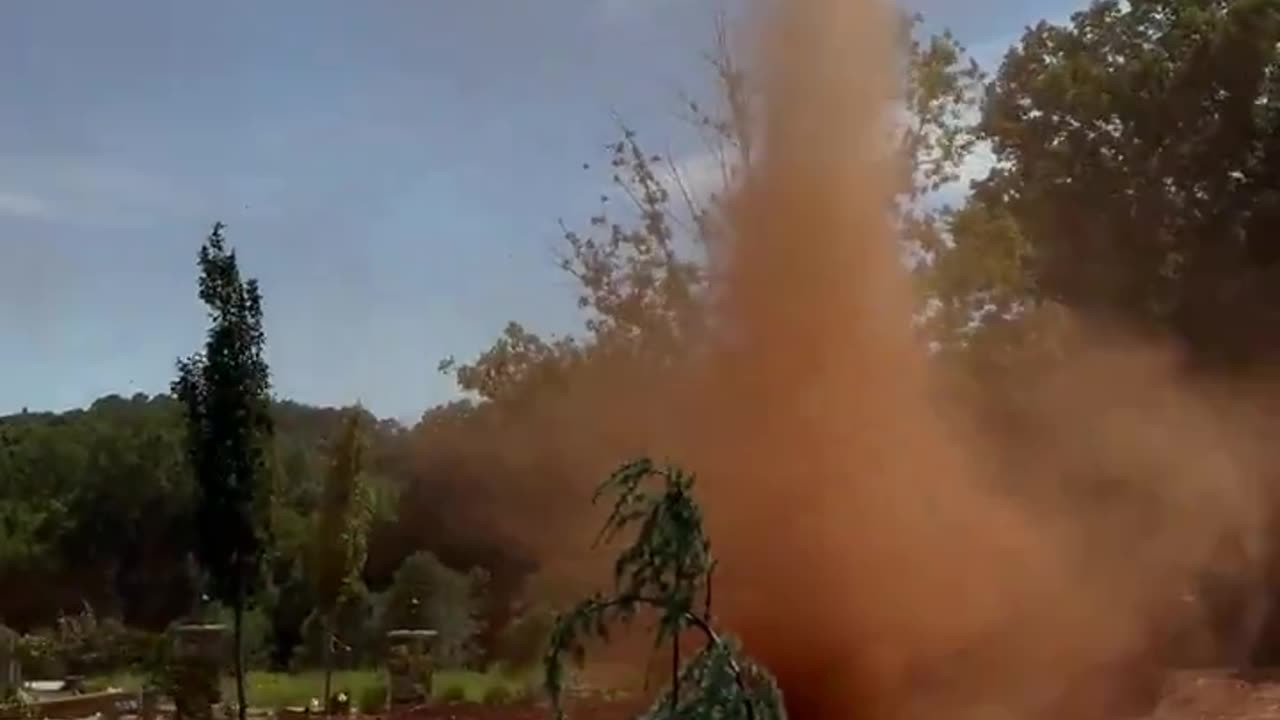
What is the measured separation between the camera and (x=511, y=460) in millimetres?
22844

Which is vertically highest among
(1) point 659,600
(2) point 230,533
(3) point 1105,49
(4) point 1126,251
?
(3) point 1105,49

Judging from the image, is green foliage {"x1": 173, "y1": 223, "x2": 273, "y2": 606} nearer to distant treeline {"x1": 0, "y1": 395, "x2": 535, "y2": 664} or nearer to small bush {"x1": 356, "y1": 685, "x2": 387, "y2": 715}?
small bush {"x1": 356, "y1": 685, "x2": 387, "y2": 715}

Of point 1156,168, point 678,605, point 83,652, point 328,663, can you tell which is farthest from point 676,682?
point 1156,168

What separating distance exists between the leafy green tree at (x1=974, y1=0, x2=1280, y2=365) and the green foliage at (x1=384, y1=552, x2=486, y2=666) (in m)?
9.78

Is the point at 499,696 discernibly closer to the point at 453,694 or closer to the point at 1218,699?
the point at 453,694

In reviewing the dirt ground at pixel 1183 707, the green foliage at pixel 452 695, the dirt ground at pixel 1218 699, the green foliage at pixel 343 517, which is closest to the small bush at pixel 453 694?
the green foliage at pixel 452 695

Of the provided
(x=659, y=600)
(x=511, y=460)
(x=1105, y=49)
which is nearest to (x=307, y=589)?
(x=511, y=460)

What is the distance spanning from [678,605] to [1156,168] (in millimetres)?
25774

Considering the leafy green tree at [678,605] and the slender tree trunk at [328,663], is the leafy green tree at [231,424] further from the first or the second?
the leafy green tree at [678,605]

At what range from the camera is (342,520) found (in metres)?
21.0

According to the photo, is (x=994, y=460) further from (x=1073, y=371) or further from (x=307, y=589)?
(x=307, y=589)

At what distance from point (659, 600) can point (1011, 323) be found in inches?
651

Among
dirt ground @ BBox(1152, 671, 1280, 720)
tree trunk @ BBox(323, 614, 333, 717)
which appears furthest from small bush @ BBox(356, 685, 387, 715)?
dirt ground @ BBox(1152, 671, 1280, 720)

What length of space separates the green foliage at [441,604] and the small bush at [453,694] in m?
5.62
